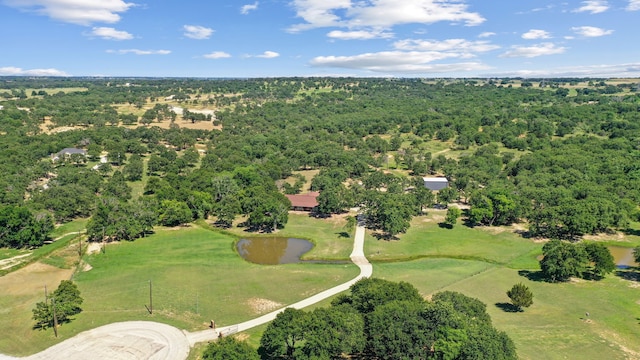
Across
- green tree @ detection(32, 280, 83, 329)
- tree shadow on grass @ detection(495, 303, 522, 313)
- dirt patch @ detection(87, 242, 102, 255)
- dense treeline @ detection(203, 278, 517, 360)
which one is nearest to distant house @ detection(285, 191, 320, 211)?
dirt patch @ detection(87, 242, 102, 255)

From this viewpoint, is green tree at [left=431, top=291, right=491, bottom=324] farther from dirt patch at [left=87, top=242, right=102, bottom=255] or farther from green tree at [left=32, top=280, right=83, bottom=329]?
dirt patch at [left=87, top=242, right=102, bottom=255]

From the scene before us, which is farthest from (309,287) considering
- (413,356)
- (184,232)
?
(184,232)

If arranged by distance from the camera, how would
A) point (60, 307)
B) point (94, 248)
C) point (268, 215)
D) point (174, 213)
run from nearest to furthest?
point (60, 307)
point (94, 248)
point (174, 213)
point (268, 215)

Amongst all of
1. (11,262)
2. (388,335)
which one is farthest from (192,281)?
(388,335)

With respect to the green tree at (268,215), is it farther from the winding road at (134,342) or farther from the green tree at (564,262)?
the green tree at (564,262)

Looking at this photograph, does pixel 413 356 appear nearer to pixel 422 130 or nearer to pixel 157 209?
pixel 157 209

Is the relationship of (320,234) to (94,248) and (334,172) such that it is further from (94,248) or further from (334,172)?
(94,248)

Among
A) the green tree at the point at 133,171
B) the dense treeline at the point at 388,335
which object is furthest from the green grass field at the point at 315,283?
the green tree at the point at 133,171
